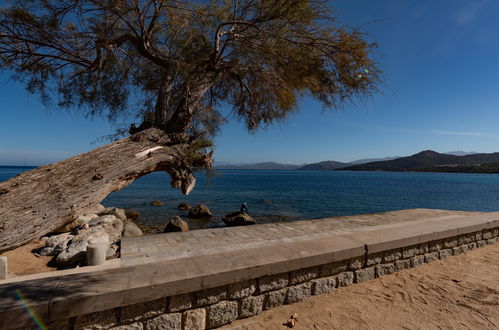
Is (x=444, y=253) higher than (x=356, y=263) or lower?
lower

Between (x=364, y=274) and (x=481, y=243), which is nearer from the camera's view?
(x=364, y=274)

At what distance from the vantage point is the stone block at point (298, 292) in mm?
3379

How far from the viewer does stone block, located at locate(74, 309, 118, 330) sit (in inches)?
91.4

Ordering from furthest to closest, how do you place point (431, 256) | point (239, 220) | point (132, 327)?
1. point (239, 220)
2. point (431, 256)
3. point (132, 327)

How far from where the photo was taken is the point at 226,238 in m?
5.41

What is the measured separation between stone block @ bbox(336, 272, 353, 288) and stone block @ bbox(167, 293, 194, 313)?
2.21 m

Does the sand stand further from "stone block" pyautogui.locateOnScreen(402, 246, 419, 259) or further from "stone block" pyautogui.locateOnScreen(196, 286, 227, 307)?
"stone block" pyautogui.locateOnScreen(196, 286, 227, 307)

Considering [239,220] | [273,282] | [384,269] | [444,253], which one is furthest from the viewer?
[239,220]

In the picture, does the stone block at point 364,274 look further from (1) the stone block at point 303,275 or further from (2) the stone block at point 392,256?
(1) the stone block at point 303,275

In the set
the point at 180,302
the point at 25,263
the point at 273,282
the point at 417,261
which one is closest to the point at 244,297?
the point at 273,282

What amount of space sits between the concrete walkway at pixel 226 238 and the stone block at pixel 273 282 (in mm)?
1141

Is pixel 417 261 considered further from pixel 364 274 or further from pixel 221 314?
pixel 221 314

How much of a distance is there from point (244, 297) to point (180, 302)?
79cm

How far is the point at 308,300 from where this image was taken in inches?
137
